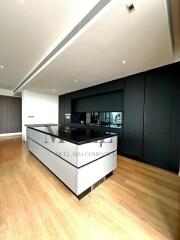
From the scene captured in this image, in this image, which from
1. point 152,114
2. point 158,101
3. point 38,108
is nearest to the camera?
point 158,101

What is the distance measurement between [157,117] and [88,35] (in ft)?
7.77

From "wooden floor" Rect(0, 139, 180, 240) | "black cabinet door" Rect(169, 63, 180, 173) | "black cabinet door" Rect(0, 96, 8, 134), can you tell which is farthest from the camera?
"black cabinet door" Rect(0, 96, 8, 134)

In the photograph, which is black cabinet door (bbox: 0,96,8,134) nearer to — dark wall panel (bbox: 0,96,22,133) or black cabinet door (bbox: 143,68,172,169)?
dark wall panel (bbox: 0,96,22,133)

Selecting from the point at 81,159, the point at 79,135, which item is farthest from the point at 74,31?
the point at 81,159

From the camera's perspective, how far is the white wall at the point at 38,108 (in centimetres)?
548

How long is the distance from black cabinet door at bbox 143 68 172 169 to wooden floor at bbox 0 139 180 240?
57cm

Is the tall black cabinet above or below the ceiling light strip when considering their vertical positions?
below

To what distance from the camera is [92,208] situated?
1557 mm

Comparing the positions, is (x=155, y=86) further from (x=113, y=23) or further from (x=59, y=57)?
(x=59, y=57)

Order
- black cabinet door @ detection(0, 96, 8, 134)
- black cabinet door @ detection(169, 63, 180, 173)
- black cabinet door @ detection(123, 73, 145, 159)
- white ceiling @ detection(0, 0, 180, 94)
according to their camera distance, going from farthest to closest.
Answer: black cabinet door @ detection(0, 96, 8, 134), black cabinet door @ detection(123, 73, 145, 159), black cabinet door @ detection(169, 63, 180, 173), white ceiling @ detection(0, 0, 180, 94)

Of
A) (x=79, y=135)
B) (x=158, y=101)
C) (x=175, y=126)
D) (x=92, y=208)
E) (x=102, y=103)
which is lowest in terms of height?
(x=92, y=208)

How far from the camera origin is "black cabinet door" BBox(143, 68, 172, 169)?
2721 millimetres

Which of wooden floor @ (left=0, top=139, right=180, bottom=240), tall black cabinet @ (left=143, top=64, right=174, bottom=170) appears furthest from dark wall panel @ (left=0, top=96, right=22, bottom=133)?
tall black cabinet @ (left=143, top=64, right=174, bottom=170)

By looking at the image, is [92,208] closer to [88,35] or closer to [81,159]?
[81,159]
